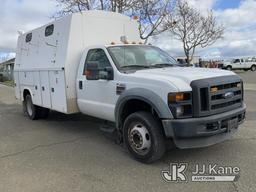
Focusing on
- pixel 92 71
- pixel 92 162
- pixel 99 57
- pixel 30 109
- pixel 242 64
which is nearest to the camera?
pixel 92 162

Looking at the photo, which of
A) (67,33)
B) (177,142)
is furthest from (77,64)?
(177,142)

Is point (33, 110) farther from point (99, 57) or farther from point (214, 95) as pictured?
point (214, 95)

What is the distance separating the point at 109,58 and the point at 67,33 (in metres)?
1.62

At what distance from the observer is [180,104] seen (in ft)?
15.6

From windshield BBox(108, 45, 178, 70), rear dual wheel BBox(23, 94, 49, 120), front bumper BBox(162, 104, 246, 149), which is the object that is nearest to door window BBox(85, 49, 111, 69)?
windshield BBox(108, 45, 178, 70)

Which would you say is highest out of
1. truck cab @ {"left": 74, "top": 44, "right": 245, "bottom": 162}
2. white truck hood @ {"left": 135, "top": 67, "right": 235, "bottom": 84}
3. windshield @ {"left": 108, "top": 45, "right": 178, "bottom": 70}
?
windshield @ {"left": 108, "top": 45, "right": 178, "bottom": 70}

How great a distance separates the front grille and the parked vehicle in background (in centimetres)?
4620

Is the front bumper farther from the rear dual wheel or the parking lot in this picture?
the rear dual wheel

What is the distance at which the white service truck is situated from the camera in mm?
4816

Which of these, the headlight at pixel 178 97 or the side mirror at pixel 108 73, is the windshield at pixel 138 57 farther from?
A: the headlight at pixel 178 97

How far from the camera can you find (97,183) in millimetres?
4578

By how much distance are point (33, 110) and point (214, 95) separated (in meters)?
6.16

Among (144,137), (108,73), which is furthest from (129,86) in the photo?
(144,137)

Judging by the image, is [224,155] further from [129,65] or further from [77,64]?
[77,64]
